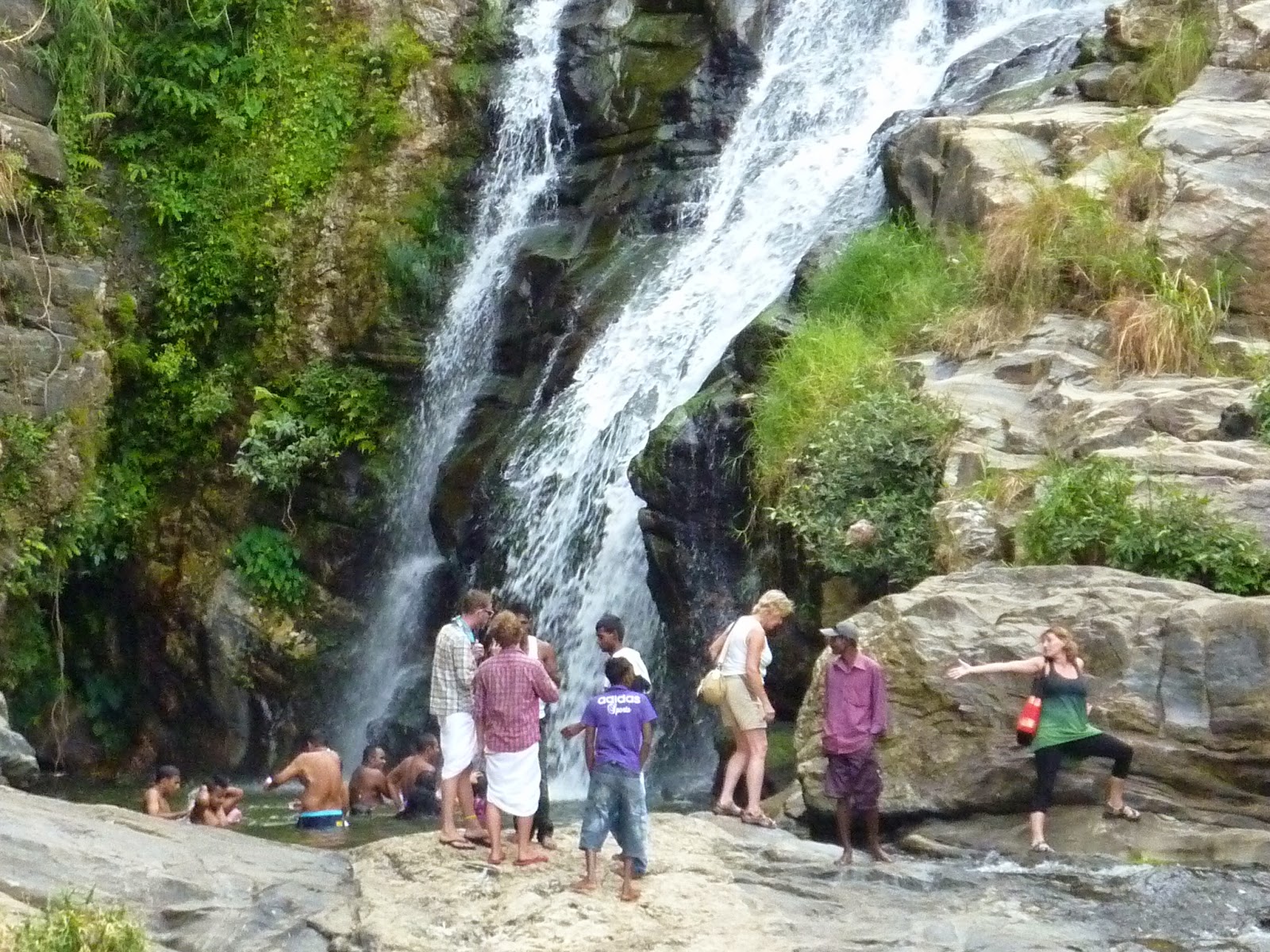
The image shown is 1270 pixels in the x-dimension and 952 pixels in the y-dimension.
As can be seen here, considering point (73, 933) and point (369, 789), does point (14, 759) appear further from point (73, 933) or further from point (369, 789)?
point (73, 933)

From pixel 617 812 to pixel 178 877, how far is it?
2.33m

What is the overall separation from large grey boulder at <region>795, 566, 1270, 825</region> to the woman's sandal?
15cm

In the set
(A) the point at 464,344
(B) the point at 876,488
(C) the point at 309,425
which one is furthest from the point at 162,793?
(A) the point at 464,344

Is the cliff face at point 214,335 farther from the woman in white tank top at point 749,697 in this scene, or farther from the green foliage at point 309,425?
the woman in white tank top at point 749,697

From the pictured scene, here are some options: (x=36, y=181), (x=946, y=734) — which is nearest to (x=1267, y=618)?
(x=946, y=734)

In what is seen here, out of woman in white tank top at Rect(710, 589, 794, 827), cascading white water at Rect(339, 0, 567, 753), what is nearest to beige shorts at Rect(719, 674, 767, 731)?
woman in white tank top at Rect(710, 589, 794, 827)

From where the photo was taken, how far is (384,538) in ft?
64.1

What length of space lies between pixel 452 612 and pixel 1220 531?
9404 millimetres

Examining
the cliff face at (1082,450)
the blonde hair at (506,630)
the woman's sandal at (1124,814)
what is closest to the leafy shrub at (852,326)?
the cliff face at (1082,450)

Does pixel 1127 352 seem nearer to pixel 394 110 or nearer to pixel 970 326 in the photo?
pixel 970 326

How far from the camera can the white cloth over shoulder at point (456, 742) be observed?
9.85 m

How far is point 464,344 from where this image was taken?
20.2m

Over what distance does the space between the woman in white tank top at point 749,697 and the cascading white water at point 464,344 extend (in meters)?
7.82

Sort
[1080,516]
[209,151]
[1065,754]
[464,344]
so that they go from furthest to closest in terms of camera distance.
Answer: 1. [209,151]
2. [464,344]
3. [1080,516]
4. [1065,754]
